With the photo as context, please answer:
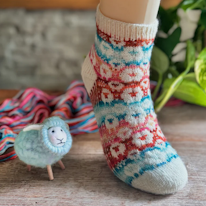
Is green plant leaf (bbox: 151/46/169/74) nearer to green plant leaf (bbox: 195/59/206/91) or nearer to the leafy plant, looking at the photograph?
the leafy plant

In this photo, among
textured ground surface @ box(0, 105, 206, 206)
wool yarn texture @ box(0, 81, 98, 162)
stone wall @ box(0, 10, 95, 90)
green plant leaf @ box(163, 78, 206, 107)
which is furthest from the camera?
stone wall @ box(0, 10, 95, 90)

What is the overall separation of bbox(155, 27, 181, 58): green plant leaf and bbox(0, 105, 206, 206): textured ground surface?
1.14 ft

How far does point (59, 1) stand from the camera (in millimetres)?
1211

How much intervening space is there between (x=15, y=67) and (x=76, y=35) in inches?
13.5

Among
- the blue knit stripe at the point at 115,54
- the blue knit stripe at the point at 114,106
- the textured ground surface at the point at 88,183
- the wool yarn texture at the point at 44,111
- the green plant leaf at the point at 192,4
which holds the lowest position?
the wool yarn texture at the point at 44,111

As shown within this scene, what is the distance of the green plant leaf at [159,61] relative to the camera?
3.12ft

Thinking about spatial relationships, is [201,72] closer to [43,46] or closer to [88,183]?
[88,183]

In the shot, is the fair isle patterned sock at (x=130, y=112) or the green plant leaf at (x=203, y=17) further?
the green plant leaf at (x=203, y=17)

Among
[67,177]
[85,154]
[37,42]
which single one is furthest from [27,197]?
[37,42]

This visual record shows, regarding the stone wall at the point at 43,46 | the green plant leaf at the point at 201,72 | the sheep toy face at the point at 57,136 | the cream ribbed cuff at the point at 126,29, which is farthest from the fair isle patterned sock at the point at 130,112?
the stone wall at the point at 43,46

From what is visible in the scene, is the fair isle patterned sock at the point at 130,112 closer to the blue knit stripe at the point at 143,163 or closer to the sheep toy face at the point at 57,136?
the blue knit stripe at the point at 143,163

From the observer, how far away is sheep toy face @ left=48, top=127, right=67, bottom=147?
556 millimetres

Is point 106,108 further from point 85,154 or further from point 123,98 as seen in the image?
point 85,154

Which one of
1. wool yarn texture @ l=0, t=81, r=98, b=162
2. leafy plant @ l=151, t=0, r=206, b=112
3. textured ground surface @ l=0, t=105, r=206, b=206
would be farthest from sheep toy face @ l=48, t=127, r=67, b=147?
leafy plant @ l=151, t=0, r=206, b=112
